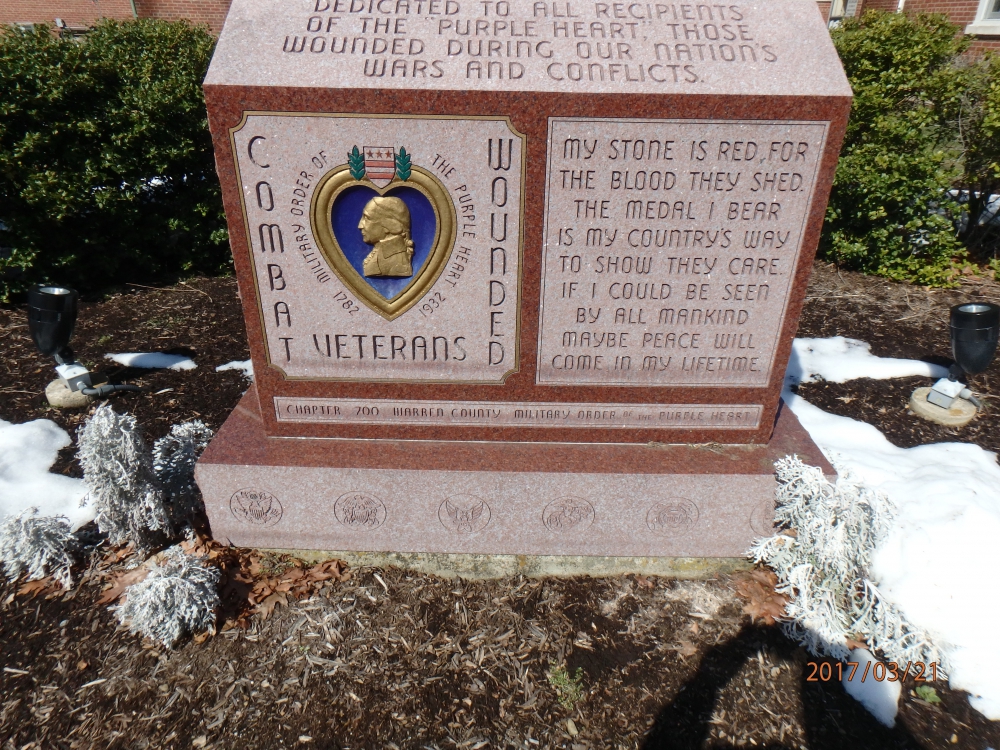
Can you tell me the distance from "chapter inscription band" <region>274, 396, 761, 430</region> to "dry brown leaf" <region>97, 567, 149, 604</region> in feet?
4.05

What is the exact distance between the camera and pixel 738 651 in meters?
3.27

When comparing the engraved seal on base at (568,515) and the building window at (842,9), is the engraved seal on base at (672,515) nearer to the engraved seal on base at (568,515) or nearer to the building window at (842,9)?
the engraved seal on base at (568,515)

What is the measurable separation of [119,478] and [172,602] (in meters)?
0.82

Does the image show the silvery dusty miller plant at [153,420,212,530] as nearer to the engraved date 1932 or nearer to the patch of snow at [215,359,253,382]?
the patch of snow at [215,359,253,382]

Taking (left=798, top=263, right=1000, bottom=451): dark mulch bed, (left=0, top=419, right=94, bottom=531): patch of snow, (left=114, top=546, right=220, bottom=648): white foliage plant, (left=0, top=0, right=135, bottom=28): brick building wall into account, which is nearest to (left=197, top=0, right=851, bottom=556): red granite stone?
(left=114, top=546, right=220, bottom=648): white foliage plant

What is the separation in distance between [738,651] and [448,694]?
1586 mm

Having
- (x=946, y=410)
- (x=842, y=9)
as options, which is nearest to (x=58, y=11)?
(x=842, y=9)

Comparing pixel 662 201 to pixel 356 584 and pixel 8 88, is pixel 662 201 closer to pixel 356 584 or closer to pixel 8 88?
pixel 356 584

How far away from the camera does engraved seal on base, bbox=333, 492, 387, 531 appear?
3641 mm

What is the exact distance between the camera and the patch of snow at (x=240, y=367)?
5.64 metres

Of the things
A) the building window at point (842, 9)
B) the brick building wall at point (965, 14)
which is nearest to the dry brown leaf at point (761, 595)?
the brick building wall at point (965, 14)

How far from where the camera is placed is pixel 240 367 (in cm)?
574

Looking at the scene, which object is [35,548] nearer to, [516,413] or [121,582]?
[121,582]
